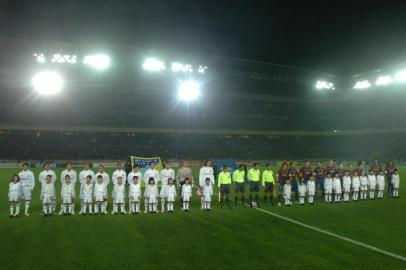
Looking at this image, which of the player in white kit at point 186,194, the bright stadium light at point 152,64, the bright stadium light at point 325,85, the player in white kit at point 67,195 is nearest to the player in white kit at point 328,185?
the player in white kit at point 186,194

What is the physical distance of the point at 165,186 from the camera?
1470 centimetres

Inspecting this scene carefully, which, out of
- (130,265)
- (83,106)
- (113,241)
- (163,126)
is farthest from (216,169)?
(83,106)

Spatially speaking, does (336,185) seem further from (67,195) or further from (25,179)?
(25,179)

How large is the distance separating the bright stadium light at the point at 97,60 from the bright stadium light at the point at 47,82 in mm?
4266

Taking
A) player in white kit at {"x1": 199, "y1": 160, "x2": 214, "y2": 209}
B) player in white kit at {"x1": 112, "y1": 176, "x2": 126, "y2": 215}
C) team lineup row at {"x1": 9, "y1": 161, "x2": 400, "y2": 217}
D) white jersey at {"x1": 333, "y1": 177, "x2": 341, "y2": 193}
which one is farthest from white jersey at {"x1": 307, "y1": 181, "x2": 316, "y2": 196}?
player in white kit at {"x1": 112, "y1": 176, "x2": 126, "y2": 215}

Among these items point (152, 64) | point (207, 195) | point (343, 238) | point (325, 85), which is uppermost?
point (152, 64)

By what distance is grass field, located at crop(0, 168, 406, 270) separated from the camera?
313 inches

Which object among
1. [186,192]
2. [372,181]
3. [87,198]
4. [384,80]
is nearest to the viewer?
[87,198]

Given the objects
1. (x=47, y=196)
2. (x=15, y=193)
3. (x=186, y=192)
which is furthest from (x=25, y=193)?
(x=186, y=192)

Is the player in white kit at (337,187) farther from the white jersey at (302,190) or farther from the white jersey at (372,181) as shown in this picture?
the white jersey at (372,181)

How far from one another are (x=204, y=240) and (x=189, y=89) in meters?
40.4

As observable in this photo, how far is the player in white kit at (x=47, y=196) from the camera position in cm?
1335

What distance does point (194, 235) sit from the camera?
10.4 meters

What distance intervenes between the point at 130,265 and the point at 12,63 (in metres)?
42.4
